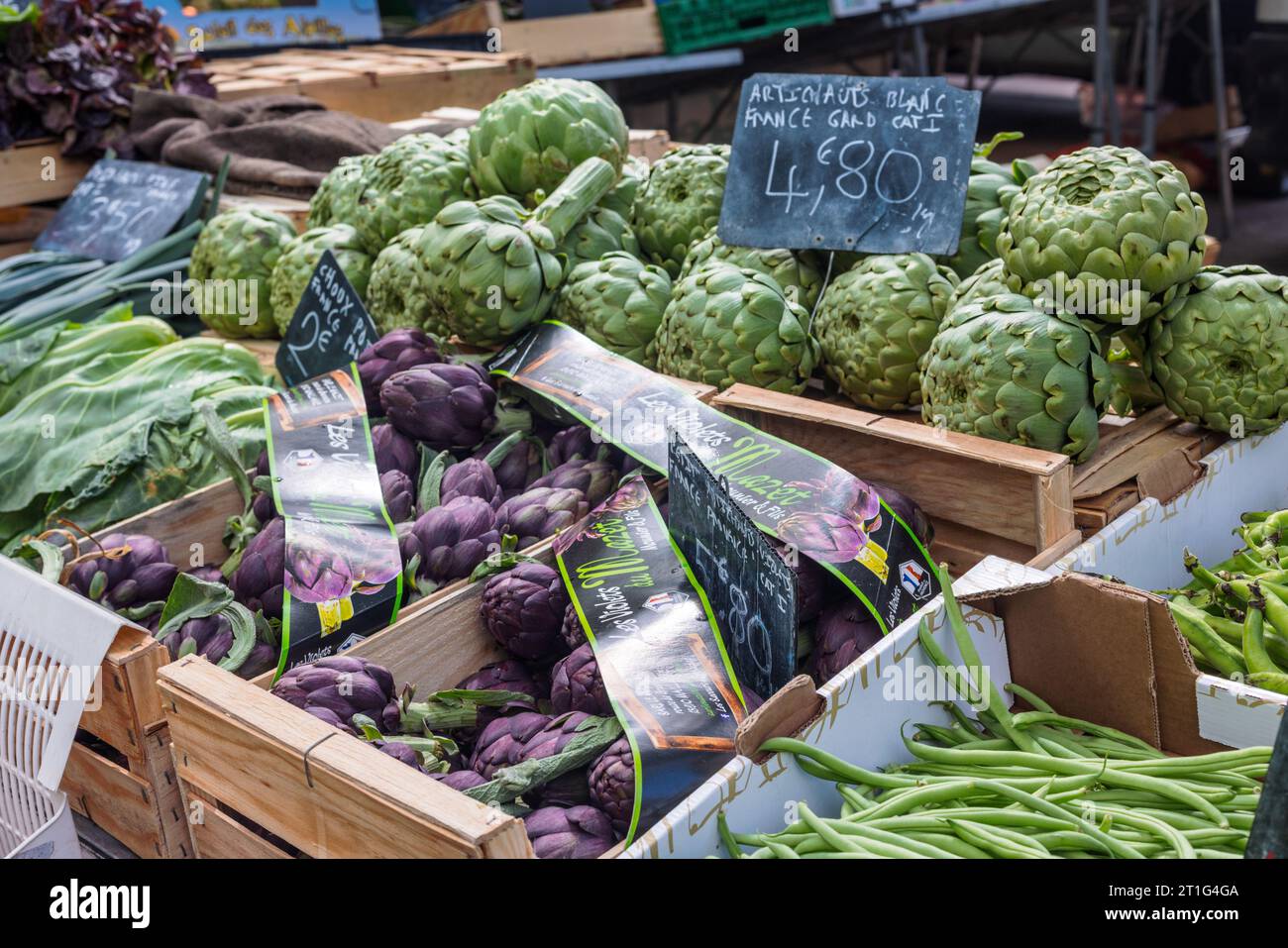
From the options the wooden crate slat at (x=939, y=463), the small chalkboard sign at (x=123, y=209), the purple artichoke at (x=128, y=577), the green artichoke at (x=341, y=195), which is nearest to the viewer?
the wooden crate slat at (x=939, y=463)

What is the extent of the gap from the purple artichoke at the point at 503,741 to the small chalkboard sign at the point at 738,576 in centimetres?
30

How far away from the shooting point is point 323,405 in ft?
7.68

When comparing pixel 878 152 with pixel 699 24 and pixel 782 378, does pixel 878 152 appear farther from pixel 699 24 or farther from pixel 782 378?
pixel 699 24

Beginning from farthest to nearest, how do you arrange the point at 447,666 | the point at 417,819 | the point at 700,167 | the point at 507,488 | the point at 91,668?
the point at 700,167, the point at 507,488, the point at 447,666, the point at 91,668, the point at 417,819

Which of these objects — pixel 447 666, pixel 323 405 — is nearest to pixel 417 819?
pixel 447 666

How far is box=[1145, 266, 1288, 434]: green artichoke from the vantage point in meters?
2.02

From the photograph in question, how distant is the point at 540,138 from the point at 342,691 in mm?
1721

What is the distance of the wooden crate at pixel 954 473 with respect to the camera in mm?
1874

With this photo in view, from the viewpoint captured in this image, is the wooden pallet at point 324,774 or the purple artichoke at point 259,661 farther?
the purple artichoke at point 259,661

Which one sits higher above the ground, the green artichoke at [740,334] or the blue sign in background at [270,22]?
the blue sign in background at [270,22]

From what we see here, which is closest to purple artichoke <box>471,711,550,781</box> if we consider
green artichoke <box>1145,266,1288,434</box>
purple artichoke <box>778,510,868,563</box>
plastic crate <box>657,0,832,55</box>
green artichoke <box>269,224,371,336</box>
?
purple artichoke <box>778,510,868,563</box>

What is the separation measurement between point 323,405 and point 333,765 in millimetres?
1091

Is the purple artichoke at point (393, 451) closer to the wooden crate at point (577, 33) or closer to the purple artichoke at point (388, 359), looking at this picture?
the purple artichoke at point (388, 359)

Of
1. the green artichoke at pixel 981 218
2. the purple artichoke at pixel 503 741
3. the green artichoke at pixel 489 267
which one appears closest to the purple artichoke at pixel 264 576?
the purple artichoke at pixel 503 741
